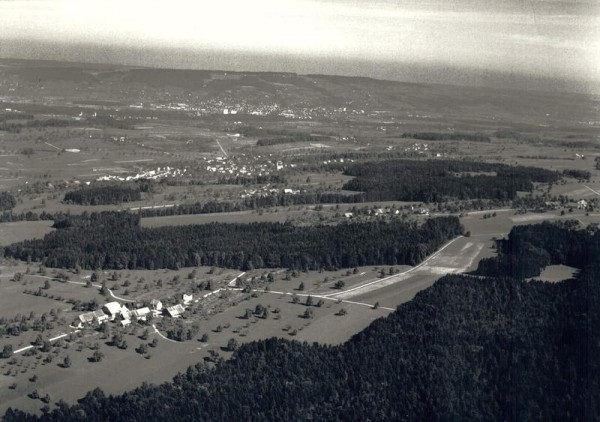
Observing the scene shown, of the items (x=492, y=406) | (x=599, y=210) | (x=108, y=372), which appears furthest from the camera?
(x=599, y=210)

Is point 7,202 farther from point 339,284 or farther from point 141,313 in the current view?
point 339,284

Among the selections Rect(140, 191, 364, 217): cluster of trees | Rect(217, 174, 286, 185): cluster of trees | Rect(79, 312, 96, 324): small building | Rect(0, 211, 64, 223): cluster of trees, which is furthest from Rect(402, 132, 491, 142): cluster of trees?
Rect(79, 312, 96, 324): small building

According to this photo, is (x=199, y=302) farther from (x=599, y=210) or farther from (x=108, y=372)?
(x=599, y=210)

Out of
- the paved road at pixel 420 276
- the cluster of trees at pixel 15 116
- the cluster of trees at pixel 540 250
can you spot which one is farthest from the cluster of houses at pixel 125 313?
the cluster of trees at pixel 15 116

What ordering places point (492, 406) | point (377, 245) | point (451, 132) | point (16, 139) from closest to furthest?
point (492, 406)
point (377, 245)
point (16, 139)
point (451, 132)

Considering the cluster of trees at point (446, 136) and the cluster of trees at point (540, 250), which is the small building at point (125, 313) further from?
the cluster of trees at point (446, 136)

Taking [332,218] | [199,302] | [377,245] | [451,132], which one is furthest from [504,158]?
[199,302]

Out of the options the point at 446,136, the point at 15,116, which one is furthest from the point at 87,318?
the point at 446,136

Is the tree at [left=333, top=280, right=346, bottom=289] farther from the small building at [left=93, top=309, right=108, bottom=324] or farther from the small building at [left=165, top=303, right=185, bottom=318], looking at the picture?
the small building at [left=93, top=309, right=108, bottom=324]
